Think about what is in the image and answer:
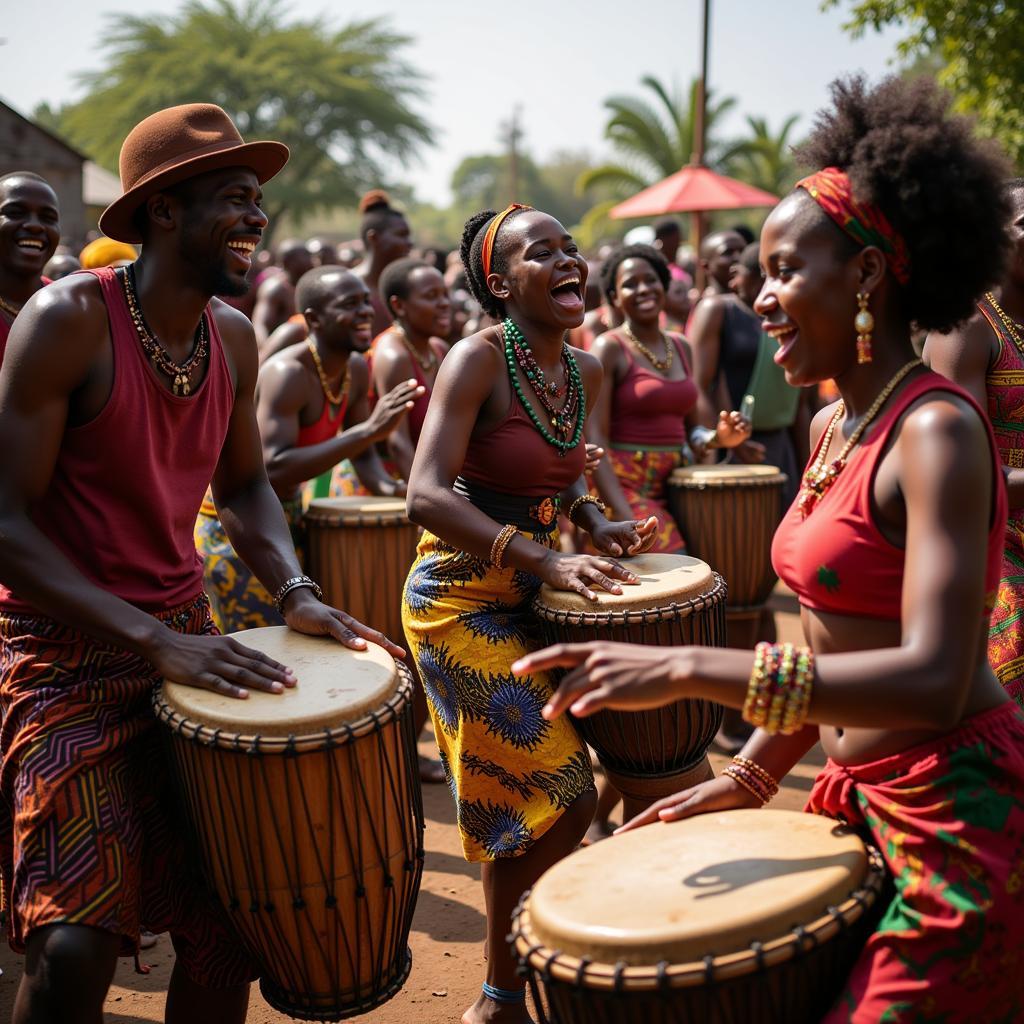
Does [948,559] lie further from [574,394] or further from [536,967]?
[574,394]

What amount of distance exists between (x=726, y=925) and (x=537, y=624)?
1.74m

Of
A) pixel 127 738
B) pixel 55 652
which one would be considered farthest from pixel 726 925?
pixel 55 652

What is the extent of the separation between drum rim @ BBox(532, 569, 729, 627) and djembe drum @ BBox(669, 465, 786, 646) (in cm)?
229

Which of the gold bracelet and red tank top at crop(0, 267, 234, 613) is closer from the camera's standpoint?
red tank top at crop(0, 267, 234, 613)

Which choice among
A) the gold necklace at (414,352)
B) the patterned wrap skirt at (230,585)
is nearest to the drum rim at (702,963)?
the patterned wrap skirt at (230,585)

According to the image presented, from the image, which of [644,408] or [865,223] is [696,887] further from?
[644,408]

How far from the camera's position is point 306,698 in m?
2.58

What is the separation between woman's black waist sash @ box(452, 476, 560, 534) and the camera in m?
3.54

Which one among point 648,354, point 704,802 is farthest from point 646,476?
point 704,802

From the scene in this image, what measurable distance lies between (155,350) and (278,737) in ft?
3.26

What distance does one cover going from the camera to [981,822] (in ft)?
6.64

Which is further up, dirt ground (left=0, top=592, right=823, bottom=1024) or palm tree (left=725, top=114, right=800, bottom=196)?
palm tree (left=725, top=114, right=800, bottom=196)

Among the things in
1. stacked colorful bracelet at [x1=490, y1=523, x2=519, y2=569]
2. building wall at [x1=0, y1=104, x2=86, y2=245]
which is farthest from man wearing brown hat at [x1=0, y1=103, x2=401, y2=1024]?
building wall at [x1=0, y1=104, x2=86, y2=245]

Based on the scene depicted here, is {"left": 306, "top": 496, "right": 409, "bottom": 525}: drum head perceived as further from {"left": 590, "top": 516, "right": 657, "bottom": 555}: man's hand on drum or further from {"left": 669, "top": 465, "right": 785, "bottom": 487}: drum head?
{"left": 590, "top": 516, "right": 657, "bottom": 555}: man's hand on drum
